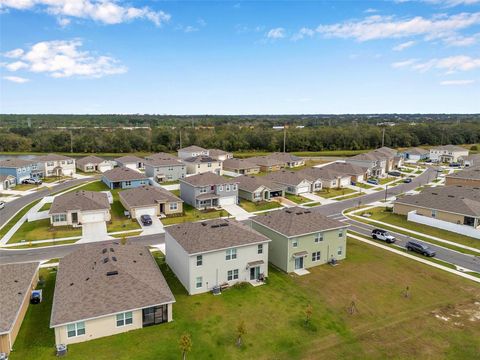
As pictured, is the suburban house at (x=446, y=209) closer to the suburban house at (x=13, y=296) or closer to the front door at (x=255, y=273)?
the front door at (x=255, y=273)

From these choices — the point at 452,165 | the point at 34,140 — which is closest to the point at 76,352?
the point at 452,165

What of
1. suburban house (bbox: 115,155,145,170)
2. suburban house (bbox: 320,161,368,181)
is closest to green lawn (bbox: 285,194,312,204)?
suburban house (bbox: 320,161,368,181)

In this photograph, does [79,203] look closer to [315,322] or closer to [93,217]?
[93,217]

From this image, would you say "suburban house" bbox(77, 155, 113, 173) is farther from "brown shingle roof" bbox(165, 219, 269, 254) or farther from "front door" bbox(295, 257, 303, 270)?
"front door" bbox(295, 257, 303, 270)

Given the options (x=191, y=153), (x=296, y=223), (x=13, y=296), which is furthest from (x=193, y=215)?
(x=191, y=153)

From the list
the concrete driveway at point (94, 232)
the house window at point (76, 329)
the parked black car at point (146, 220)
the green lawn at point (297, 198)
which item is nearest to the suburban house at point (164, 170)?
the green lawn at point (297, 198)

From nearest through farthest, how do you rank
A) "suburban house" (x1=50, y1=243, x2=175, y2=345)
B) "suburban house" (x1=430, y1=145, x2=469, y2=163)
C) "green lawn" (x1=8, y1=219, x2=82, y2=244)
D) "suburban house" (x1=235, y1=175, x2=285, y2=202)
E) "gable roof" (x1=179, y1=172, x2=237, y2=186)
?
"suburban house" (x1=50, y1=243, x2=175, y2=345) → "green lawn" (x1=8, y1=219, x2=82, y2=244) → "gable roof" (x1=179, y1=172, x2=237, y2=186) → "suburban house" (x1=235, y1=175, x2=285, y2=202) → "suburban house" (x1=430, y1=145, x2=469, y2=163)
